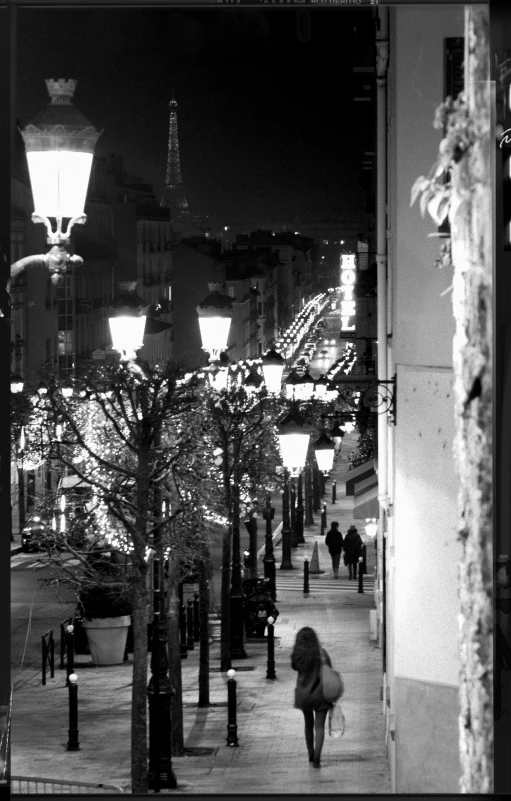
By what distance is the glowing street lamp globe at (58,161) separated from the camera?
875cm

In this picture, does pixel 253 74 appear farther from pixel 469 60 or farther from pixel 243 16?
pixel 469 60

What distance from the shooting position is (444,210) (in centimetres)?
902

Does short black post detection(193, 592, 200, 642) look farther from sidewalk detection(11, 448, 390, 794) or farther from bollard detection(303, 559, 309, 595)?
bollard detection(303, 559, 309, 595)

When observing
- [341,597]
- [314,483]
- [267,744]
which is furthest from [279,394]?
[267,744]

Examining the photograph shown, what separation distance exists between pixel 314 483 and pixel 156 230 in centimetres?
247

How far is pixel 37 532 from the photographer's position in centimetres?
1060

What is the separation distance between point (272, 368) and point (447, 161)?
10.2 feet

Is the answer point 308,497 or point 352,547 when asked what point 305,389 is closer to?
point 308,497

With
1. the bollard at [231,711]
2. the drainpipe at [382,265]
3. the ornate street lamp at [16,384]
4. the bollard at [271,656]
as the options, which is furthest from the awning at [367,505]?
the ornate street lamp at [16,384]

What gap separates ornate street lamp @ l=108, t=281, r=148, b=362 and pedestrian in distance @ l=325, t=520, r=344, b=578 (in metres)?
2.65

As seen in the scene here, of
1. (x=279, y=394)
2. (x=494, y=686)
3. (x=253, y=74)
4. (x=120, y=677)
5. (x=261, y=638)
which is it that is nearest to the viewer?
(x=494, y=686)

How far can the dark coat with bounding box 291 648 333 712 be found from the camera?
1027cm

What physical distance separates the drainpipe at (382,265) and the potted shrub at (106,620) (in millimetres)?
2098

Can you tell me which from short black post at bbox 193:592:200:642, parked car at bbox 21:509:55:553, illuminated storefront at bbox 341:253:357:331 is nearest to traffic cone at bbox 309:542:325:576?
illuminated storefront at bbox 341:253:357:331
